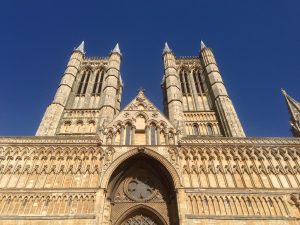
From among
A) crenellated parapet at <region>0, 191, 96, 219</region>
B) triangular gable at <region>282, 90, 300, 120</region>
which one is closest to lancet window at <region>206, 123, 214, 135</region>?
triangular gable at <region>282, 90, 300, 120</region>

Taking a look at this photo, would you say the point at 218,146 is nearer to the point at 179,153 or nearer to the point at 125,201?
the point at 179,153

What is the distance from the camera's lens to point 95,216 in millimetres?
12109

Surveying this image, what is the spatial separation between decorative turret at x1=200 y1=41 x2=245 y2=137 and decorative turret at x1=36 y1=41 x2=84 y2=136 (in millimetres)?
15165

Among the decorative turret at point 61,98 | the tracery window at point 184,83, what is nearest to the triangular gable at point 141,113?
the decorative turret at point 61,98

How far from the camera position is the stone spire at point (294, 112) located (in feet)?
72.1

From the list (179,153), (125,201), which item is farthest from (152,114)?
(125,201)

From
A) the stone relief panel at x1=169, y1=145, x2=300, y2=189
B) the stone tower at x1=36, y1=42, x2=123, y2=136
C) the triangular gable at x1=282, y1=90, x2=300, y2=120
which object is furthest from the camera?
the stone tower at x1=36, y1=42, x2=123, y2=136

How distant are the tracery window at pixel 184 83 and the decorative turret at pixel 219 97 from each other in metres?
2.33

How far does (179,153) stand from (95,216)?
217 inches

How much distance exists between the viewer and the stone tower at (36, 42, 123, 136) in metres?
24.0

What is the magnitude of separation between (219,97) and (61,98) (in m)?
15.9

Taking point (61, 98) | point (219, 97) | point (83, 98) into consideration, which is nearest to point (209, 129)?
point (219, 97)

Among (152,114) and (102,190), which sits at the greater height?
(152,114)

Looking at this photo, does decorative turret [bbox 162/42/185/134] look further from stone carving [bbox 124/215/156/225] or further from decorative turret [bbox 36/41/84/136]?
decorative turret [bbox 36/41/84/136]
